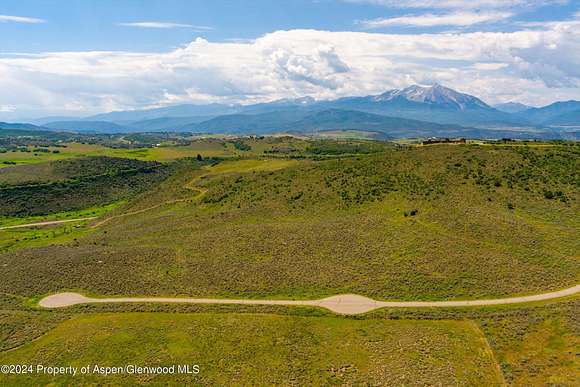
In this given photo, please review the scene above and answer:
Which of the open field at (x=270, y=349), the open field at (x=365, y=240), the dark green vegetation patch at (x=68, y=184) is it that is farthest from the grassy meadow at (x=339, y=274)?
the dark green vegetation patch at (x=68, y=184)

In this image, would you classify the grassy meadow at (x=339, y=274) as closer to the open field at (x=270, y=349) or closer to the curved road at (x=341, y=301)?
the open field at (x=270, y=349)

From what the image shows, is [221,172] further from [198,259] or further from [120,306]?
[120,306]

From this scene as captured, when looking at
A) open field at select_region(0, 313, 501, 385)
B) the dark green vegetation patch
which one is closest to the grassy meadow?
open field at select_region(0, 313, 501, 385)

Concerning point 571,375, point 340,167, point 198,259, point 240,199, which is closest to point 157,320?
point 198,259

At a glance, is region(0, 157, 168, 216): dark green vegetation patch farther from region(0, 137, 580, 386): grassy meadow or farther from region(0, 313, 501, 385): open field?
region(0, 313, 501, 385): open field

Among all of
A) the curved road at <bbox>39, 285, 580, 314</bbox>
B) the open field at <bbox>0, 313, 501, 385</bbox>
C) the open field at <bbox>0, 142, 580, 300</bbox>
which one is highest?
the open field at <bbox>0, 142, 580, 300</bbox>

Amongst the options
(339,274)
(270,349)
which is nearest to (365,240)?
(339,274)
